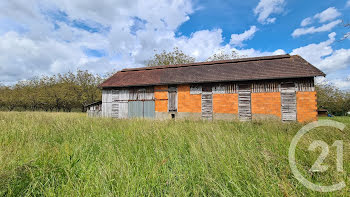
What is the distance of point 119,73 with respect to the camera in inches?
709

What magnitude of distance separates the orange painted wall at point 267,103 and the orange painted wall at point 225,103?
136cm

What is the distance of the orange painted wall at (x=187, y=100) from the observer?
13.4 metres

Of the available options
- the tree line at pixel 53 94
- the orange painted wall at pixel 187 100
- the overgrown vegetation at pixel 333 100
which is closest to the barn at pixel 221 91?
the orange painted wall at pixel 187 100

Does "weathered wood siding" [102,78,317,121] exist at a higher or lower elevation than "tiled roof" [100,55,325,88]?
lower

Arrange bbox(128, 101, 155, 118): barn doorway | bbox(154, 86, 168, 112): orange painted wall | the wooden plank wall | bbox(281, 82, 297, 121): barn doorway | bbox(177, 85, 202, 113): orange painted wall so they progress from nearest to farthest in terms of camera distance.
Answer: bbox(281, 82, 297, 121): barn doorway
bbox(177, 85, 202, 113): orange painted wall
the wooden plank wall
bbox(154, 86, 168, 112): orange painted wall
bbox(128, 101, 155, 118): barn doorway

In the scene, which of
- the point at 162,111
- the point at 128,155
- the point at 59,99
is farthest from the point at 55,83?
the point at 128,155

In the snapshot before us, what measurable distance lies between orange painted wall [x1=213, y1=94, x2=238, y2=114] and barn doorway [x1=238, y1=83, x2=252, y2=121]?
0.31 meters

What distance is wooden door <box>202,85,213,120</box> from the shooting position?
42.5 ft

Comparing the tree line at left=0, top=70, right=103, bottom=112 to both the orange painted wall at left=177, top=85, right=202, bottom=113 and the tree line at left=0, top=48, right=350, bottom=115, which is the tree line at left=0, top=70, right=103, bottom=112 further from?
the orange painted wall at left=177, top=85, right=202, bottom=113

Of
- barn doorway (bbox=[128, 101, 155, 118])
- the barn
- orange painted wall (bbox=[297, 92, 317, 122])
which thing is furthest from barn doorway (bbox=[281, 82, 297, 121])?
barn doorway (bbox=[128, 101, 155, 118])

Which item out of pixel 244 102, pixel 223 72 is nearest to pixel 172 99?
pixel 223 72

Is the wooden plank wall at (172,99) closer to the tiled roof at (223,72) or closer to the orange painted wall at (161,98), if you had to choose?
the orange painted wall at (161,98)

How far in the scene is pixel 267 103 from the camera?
11578mm

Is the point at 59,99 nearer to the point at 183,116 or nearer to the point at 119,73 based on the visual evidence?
the point at 119,73
